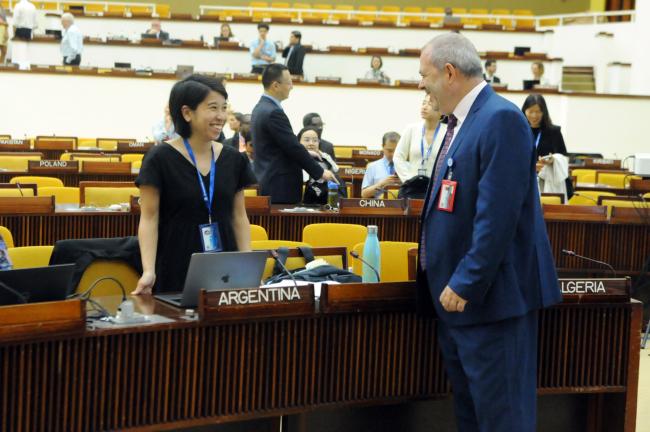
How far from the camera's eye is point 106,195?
6734mm

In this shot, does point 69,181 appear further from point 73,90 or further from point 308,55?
point 308,55

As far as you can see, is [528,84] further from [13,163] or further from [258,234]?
[258,234]

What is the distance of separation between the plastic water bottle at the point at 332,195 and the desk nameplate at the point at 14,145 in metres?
6.00

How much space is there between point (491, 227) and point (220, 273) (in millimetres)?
940

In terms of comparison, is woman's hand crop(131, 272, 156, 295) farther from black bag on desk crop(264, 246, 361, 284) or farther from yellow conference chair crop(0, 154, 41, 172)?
yellow conference chair crop(0, 154, 41, 172)

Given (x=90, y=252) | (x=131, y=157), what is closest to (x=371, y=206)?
(x=90, y=252)

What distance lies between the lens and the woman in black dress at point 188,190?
3586mm

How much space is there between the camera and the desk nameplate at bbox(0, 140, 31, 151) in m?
11.5

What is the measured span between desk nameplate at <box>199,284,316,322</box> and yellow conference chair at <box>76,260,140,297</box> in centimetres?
97

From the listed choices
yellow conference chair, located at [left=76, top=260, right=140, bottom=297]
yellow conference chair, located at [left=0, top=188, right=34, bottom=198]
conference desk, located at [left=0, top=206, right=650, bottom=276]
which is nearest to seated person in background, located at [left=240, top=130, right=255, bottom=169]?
conference desk, located at [left=0, top=206, right=650, bottom=276]

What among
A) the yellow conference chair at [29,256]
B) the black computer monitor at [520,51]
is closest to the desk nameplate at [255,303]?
the yellow conference chair at [29,256]

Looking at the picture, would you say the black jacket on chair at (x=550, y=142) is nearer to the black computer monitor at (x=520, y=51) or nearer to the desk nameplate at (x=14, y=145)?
the desk nameplate at (x=14, y=145)

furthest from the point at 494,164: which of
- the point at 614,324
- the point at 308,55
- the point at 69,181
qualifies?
the point at 308,55

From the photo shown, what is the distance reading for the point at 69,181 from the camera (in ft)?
28.5
